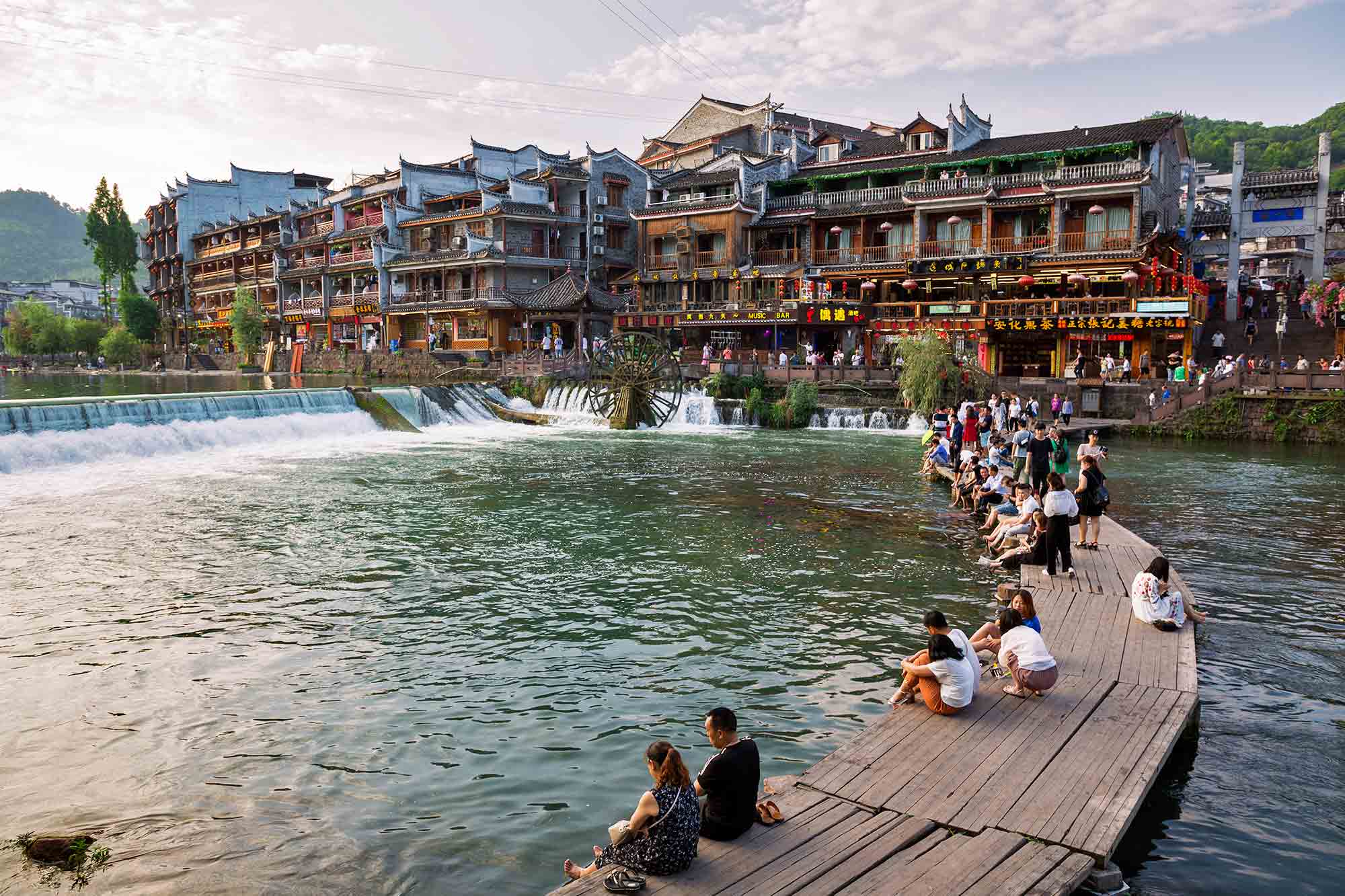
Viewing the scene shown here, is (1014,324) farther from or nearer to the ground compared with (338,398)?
farther from the ground

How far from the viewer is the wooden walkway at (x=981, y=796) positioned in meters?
5.65

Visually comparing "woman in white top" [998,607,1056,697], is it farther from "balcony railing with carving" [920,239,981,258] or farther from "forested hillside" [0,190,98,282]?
"forested hillside" [0,190,98,282]

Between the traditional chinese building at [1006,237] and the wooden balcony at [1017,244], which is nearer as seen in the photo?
the traditional chinese building at [1006,237]

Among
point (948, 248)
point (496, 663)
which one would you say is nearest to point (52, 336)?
point (948, 248)

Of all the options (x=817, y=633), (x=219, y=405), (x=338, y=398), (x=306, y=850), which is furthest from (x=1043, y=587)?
(x=338, y=398)

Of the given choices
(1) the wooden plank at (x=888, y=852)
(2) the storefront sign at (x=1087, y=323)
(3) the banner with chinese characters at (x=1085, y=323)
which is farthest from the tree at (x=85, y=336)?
(1) the wooden plank at (x=888, y=852)

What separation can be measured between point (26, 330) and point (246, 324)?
88.3 feet

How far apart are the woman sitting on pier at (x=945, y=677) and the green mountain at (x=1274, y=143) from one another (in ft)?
247

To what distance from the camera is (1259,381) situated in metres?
33.1

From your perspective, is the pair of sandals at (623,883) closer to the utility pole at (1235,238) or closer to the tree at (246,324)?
the utility pole at (1235,238)

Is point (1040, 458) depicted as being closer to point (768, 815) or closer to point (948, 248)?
point (768, 815)

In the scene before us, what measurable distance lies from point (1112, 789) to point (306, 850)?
593cm

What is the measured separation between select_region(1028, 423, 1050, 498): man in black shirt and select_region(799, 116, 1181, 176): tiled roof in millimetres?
33297

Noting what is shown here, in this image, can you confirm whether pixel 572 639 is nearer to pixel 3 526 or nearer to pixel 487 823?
pixel 487 823
